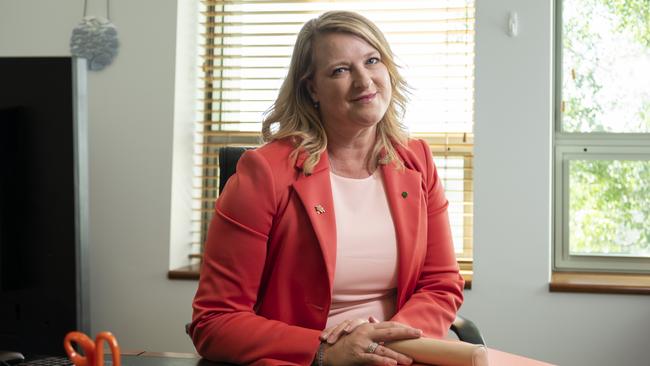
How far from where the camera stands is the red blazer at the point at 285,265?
1438 mm

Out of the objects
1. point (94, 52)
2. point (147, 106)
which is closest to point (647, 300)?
point (147, 106)

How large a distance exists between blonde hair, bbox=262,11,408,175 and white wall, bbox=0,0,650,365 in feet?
3.47

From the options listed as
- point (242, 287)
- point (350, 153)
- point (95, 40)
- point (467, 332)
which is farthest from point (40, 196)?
point (95, 40)

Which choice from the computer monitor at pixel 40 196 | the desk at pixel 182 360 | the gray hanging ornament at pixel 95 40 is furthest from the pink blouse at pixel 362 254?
the gray hanging ornament at pixel 95 40

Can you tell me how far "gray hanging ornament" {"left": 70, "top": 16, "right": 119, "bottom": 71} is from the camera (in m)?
3.02

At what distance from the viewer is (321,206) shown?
1.64 meters

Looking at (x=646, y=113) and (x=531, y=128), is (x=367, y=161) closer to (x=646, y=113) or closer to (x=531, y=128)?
(x=531, y=128)

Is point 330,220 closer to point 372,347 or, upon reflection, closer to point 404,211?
point 404,211

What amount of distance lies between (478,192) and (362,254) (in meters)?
1.27

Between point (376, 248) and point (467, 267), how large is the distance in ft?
4.76

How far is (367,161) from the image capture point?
182 centimetres

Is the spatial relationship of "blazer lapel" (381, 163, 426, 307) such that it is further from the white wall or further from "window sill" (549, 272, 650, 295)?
"window sill" (549, 272, 650, 295)

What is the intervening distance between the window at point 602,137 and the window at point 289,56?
39 centimetres

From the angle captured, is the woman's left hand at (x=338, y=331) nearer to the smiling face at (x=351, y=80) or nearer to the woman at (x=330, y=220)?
the woman at (x=330, y=220)
